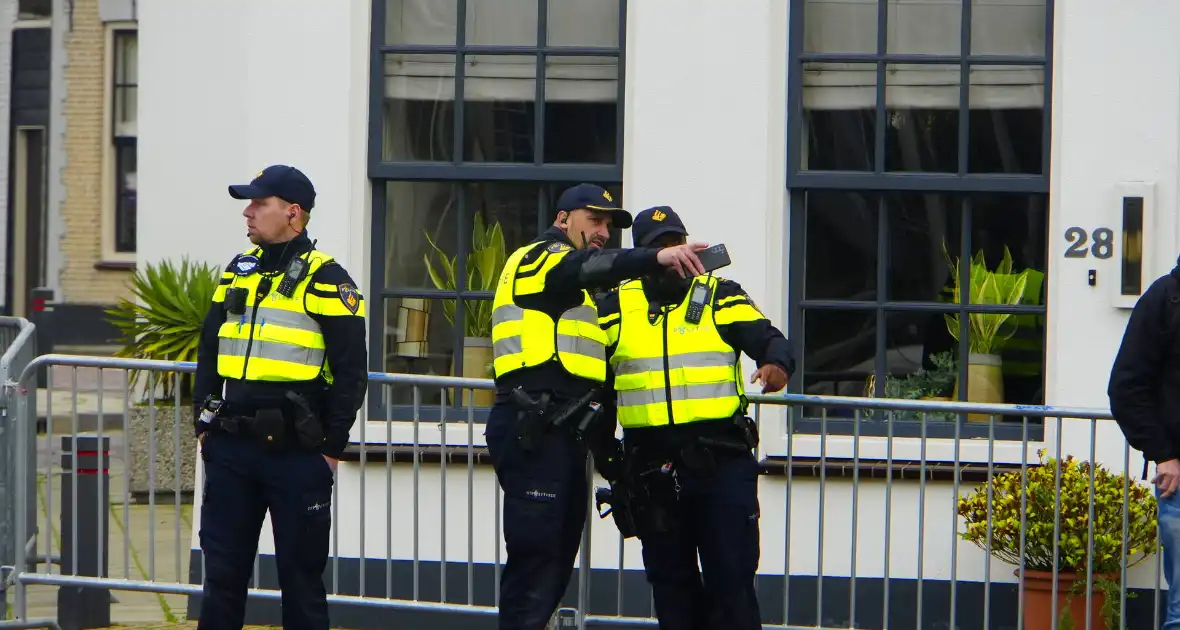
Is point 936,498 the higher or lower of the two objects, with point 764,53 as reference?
lower

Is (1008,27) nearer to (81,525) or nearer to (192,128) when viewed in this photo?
(81,525)

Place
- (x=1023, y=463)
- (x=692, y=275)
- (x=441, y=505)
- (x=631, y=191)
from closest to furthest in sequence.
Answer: (x=692, y=275), (x=1023, y=463), (x=441, y=505), (x=631, y=191)

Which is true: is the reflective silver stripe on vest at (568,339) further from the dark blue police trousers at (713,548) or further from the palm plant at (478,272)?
the palm plant at (478,272)

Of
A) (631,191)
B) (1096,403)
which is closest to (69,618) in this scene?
(631,191)

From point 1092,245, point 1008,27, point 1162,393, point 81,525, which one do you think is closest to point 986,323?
point 1092,245

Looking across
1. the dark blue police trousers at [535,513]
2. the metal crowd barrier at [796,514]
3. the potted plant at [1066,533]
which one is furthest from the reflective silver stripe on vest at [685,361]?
the potted plant at [1066,533]

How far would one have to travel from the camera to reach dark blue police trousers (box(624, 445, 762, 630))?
5793 millimetres

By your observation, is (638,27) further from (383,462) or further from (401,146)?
(383,462)

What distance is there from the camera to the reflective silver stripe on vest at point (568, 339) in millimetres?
5730

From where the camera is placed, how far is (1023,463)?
6.57 m

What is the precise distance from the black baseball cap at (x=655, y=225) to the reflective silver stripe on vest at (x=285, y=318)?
46.6 inches

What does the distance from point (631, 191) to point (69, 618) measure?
3129 millimetres

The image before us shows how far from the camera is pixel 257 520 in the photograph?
5.96 m

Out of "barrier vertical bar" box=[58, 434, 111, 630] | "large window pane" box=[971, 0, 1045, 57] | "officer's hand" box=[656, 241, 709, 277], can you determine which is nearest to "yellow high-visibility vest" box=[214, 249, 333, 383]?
"officer's hand" box=[656, 241, 709, 277]
